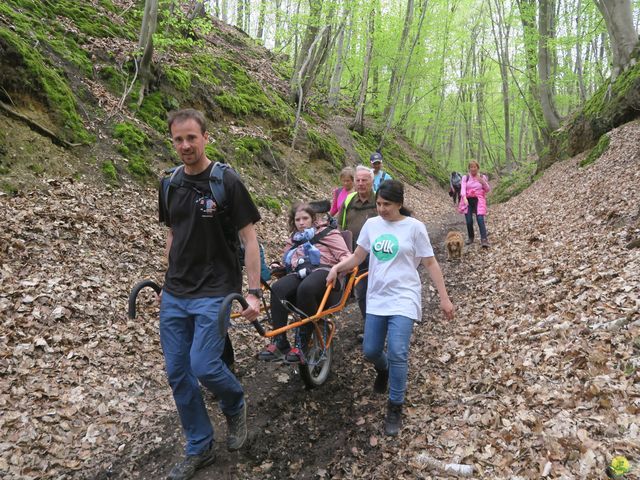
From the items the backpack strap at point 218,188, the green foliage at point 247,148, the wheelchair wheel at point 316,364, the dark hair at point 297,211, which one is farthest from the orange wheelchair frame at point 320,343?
the green foliage at point 247,148

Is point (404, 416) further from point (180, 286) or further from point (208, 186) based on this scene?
point (208, 186)

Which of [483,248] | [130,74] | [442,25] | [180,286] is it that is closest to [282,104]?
[130,74]

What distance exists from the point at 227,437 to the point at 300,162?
478 inches

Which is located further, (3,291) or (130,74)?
(130,74)

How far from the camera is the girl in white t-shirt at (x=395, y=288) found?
4.07m

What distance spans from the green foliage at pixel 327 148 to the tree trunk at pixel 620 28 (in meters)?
9.84

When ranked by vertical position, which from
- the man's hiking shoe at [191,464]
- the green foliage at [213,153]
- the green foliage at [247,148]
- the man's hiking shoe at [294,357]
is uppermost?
the green foliage at [247,148]

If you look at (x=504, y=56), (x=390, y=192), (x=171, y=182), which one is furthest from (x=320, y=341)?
(x=504, y=56)

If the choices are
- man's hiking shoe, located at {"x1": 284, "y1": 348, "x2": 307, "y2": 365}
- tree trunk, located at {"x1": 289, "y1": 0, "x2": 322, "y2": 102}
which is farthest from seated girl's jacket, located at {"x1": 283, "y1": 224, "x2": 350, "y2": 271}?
tree trunk, located at {"x1": 289, "y1": 0, "x2": 322, "y2": 102}

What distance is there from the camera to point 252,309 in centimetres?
335

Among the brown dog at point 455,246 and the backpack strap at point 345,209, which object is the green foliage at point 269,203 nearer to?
the brown dog at point 455,246

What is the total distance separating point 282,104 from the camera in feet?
55.9

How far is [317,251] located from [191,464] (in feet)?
8.34

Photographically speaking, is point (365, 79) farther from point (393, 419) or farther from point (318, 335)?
point (393, 419)
